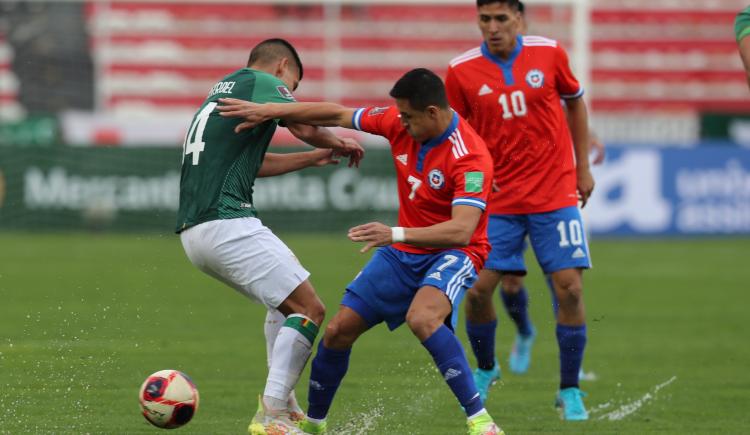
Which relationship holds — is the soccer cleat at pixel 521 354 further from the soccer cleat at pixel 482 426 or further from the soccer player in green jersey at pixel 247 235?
the soccer cleat at pixel 482 426

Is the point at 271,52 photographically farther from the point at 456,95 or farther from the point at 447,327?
the point at 447,327

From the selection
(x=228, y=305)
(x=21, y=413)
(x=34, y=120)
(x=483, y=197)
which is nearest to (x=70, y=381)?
(x=21, y=413)

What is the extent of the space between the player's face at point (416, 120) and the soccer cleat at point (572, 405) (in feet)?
6.74

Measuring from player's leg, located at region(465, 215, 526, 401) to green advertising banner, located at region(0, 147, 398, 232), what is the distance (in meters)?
11.8

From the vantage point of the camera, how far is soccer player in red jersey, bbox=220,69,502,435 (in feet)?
21.5

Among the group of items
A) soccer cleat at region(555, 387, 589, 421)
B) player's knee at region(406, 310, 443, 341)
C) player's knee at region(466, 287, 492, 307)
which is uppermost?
player's knee at region(406, 310, 443, 341)

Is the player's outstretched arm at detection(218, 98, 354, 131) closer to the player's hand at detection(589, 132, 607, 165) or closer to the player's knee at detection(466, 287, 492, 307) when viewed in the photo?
the player's knee at detection(466, 287, 492, 307)

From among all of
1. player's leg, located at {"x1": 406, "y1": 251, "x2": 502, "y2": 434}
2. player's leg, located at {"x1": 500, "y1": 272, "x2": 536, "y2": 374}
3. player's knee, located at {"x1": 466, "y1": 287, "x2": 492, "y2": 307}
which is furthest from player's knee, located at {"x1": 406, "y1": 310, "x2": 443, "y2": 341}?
player's leg, located at {"x1": 500, "y1": 272, "x2": 536, "y2": 374}

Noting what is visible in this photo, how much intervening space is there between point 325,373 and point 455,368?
29.2 inches

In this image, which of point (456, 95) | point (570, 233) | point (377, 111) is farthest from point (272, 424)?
point (456, 95)

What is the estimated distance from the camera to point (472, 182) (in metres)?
6.63

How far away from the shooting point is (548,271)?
8.16 meters

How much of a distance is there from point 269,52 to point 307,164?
0.73 m

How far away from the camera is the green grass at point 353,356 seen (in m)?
7.67
